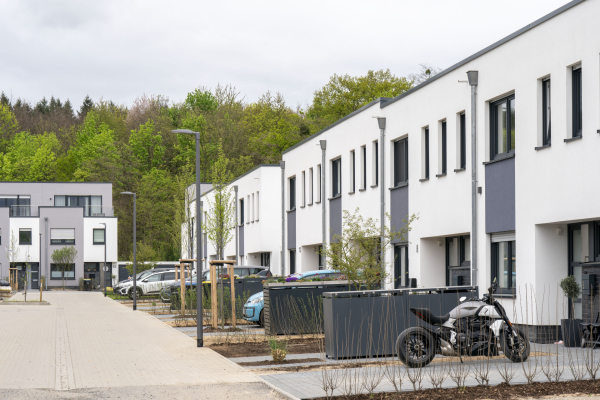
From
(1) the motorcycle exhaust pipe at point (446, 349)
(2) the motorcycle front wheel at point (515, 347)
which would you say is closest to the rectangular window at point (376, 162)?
(2) the motorcycle front wheel at point (515, 347)

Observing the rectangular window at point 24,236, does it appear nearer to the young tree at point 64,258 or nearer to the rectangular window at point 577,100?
the young tree at point 64,258

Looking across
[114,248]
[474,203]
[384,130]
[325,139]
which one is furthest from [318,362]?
[114,248]

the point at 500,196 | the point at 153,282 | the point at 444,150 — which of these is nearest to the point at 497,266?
the point at 500,196

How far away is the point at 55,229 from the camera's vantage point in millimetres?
72938

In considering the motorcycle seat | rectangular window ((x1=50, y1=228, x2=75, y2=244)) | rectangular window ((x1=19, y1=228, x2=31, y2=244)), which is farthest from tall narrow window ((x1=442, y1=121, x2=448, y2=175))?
rectangular window ((x1=19, y1=228, x2=31, y2=244))

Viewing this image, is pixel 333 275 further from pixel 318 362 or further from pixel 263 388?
pixel 263 388

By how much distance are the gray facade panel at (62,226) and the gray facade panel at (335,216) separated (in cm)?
4676

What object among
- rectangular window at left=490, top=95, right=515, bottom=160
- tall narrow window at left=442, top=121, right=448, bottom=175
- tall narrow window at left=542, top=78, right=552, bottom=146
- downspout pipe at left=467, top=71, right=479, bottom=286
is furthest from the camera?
tall narrow window at left=442, top=121, right=448, bottom=175

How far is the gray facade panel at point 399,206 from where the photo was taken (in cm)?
2414

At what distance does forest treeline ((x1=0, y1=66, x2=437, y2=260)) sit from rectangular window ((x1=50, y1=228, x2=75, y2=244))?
292 inches

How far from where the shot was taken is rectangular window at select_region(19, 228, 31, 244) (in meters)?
71.8

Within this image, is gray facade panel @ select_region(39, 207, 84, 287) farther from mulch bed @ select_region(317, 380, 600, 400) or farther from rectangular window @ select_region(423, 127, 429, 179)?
mulch bed @ select_region(317, 380, 600, 400)

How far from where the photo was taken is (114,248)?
73.5 m

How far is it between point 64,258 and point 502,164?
58.9 meters
